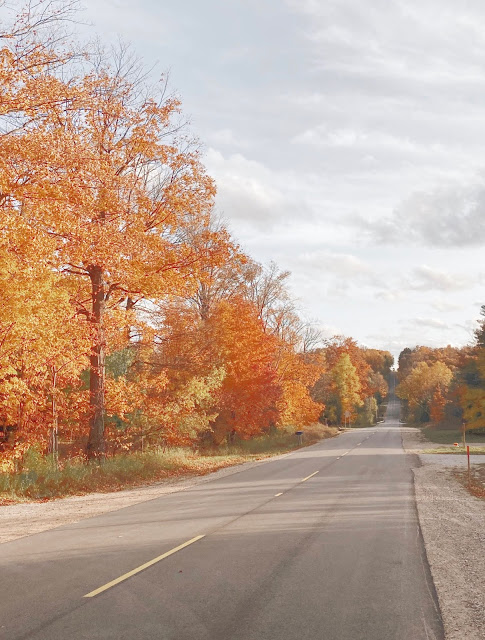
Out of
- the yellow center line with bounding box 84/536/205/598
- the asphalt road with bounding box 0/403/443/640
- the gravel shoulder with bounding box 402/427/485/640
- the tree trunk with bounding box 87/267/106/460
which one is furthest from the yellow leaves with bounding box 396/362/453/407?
the yellow center line with bounding box 84/536/205/598

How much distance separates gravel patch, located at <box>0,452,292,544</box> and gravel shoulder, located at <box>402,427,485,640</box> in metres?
6.94

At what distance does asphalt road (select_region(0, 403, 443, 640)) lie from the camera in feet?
18.4

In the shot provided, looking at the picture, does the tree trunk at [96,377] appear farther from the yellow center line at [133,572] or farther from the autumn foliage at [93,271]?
the yellow center line at [133,572]

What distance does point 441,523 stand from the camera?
1173 cm

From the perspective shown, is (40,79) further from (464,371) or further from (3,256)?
(464,371)

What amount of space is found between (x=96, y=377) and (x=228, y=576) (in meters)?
15.3

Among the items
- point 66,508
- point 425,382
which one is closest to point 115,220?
point 66,508

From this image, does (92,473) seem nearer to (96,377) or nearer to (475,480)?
(96,377)

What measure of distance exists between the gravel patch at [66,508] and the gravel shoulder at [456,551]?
6944mm

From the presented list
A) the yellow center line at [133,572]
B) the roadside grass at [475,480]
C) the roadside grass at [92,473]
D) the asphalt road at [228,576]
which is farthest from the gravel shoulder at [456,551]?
the roadside grass at [92,473]

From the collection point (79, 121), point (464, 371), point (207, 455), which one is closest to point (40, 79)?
point (79, 121)

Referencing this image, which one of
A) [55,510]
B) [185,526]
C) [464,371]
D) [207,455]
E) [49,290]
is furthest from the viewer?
[464,371]

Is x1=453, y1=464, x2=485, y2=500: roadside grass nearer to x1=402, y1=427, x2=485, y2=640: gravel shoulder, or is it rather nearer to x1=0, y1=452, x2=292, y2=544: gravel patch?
x1=402, y1=427, x2=485, y2=640: gravel shoulder

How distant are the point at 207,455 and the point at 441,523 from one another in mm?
23500
